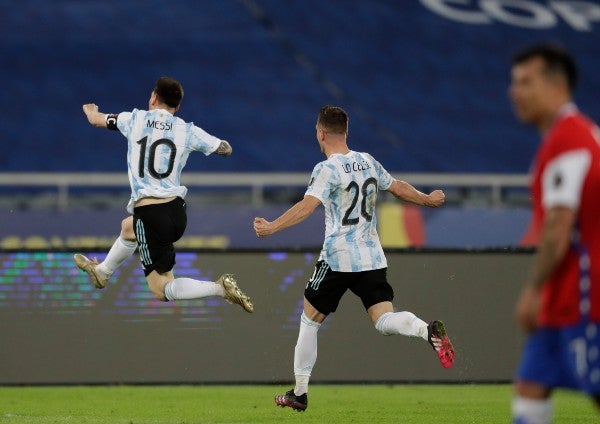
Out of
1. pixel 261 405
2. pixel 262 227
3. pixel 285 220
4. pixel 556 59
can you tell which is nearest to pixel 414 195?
pixel 285 220

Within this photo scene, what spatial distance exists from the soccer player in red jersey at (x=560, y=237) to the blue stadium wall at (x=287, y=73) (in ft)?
50.5

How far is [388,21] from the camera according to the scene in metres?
21.8

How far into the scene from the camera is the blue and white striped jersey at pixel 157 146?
27.9 feet

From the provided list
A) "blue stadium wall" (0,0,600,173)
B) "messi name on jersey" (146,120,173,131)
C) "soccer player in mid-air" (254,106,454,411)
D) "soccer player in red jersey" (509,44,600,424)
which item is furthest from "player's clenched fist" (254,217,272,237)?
"blue stadium wall" (0,0,600,173)

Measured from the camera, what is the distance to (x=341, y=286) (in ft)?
27.3

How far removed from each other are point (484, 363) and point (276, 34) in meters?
11.4

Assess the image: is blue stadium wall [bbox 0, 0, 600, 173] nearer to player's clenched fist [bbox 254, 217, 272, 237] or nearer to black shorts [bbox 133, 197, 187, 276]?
black shorts [bbox 133, 197, 187, 276]

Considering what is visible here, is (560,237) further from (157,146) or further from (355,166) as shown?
(157,146)

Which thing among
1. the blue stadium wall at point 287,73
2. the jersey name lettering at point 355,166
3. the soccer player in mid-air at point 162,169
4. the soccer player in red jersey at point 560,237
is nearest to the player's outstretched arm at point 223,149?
the soccer player in mid-air at point 162,169

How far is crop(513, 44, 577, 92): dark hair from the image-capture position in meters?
4.11

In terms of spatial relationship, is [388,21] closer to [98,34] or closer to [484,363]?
[98,34]

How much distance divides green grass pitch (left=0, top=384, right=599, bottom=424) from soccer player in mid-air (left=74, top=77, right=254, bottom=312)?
2.91 feet

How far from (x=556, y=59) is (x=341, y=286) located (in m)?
4.37

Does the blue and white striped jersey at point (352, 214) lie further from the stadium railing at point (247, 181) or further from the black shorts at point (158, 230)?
the stadium railing at point (247, 181)
